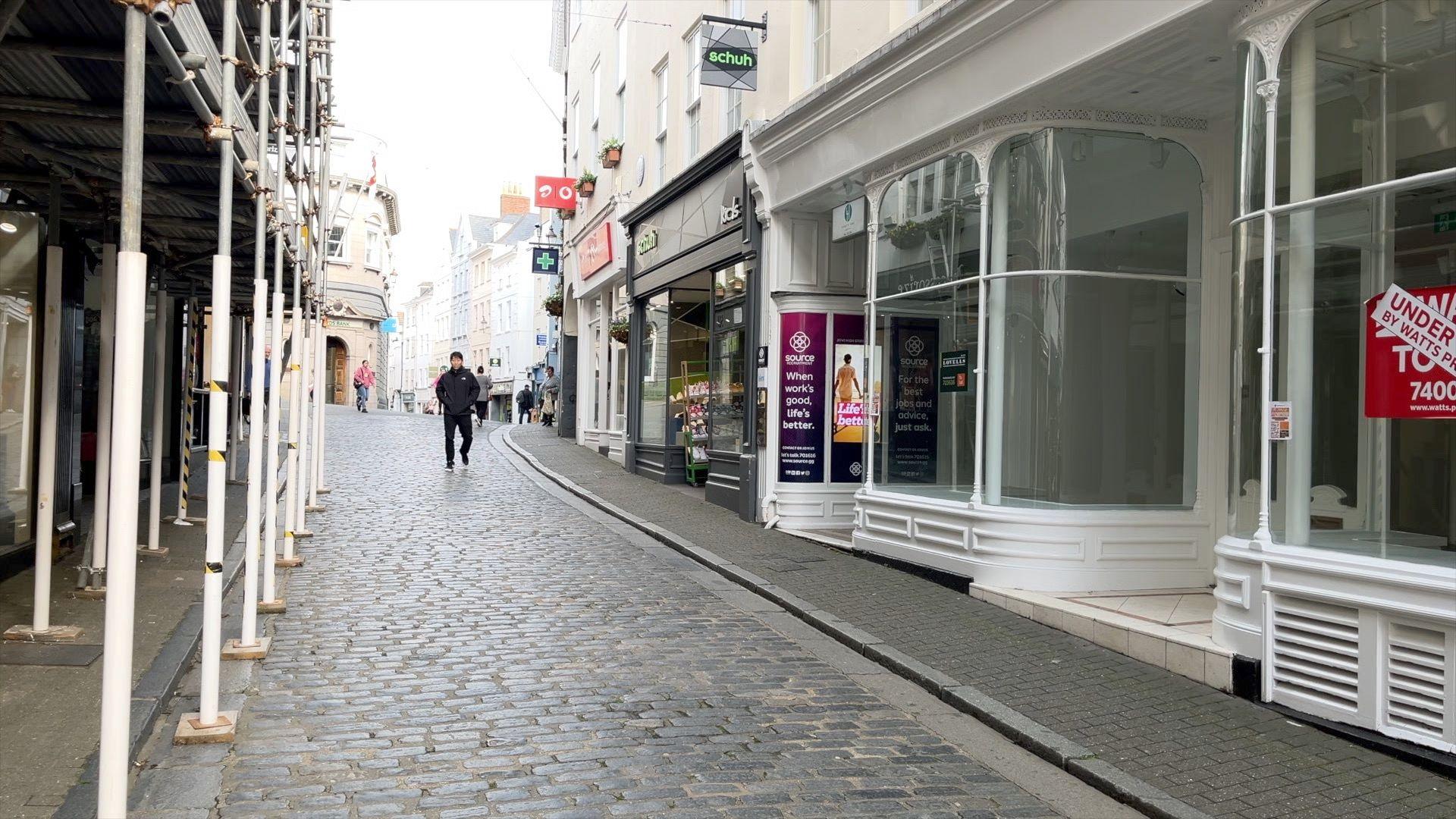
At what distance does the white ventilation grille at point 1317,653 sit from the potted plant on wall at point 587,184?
65.9 ft

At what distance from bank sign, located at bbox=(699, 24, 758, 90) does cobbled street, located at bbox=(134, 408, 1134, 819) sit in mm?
6360

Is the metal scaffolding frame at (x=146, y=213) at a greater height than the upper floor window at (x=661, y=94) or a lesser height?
lesser

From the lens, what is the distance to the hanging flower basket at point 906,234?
34.1ft

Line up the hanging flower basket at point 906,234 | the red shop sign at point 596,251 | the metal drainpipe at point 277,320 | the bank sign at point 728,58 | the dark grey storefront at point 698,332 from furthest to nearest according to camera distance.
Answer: the red shop sign at point 596,251 < the dark grey storefront at point 698,332 < the bank sign at point 728,58 < the hanging flower basket at point 906,234 < the metal drainpipe at point 277,320

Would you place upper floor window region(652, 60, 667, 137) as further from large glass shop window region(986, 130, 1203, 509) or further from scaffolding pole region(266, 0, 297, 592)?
scaffolding pole region(266, 0, 297, 592)

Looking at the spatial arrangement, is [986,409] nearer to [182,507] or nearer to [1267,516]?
[1267,516]

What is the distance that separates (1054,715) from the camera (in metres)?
5.72

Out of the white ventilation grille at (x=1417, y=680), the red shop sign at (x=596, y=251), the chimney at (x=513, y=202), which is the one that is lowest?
the white ventilation grille at (x=1417, y=680)

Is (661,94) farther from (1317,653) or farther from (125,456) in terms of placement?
(125,456)

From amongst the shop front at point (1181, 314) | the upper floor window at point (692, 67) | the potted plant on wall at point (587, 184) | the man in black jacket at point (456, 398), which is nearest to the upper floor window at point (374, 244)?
the potted plant on wall at point (587, 184)

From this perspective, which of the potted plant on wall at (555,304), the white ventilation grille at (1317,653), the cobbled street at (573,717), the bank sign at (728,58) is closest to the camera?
the cobbled street at (573,717)

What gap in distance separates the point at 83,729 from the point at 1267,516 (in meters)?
5.93

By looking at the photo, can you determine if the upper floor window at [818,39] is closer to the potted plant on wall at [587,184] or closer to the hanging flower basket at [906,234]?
the hanging flower basket at [906,234]

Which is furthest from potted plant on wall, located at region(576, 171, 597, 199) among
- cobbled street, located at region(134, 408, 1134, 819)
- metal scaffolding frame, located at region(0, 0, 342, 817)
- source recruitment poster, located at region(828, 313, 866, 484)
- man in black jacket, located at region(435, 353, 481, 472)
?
cobbled street, located at region(134, 408, 1134, 819)
